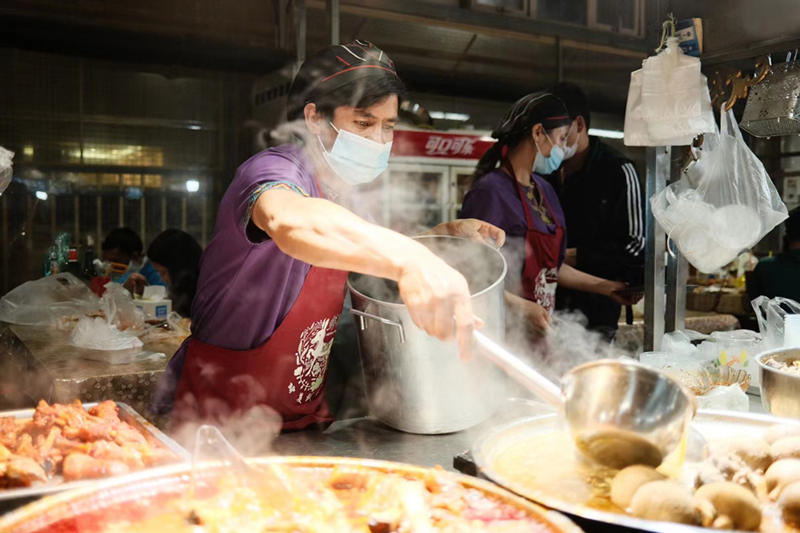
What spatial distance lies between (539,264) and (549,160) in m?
0.63

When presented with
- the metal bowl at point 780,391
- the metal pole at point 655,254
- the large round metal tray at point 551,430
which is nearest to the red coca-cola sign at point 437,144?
the metal pole at point 655,254

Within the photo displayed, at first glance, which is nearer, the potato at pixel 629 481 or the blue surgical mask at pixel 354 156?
the potato at pixel 629 481

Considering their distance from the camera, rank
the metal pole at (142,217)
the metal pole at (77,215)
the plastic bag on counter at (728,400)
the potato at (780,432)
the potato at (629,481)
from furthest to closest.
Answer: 1. the metal pole at (142,217)
2. the metal pole at (77,215)
3. the plastic bag on counter at (728,400)
4. the potato at (780,432)
5. the potato at (629,481)

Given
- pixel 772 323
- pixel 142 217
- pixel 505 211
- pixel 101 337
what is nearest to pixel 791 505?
pixel 772 323

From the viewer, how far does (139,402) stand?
321 centimetres

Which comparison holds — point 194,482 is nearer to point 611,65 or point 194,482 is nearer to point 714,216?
point 714,216

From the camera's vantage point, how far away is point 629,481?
1.10m

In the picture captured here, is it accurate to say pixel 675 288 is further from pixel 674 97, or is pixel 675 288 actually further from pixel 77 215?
pixel 77 215

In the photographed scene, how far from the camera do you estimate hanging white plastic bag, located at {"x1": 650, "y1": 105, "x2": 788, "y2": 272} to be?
2541mm

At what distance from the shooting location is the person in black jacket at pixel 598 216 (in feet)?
13.1

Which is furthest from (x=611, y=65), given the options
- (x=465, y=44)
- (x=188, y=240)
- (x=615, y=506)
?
(x=615, y=506)

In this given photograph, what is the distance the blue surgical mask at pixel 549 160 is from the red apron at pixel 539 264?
32 centimetres

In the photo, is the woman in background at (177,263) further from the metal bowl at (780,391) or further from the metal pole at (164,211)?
the metal bowl at (780,391)

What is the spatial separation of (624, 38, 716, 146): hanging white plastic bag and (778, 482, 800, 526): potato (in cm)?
168
